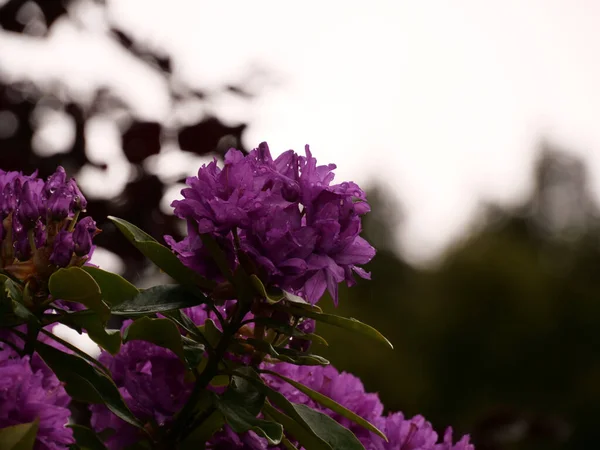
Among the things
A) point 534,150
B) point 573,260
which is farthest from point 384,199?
point 573,260

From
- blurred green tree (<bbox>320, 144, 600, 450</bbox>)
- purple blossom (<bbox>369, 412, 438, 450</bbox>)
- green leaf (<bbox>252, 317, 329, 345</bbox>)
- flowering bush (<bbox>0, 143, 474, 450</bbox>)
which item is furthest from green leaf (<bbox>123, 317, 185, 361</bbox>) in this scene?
blurred green tree (<bbox>320, 144, 600, 450</bbox>)

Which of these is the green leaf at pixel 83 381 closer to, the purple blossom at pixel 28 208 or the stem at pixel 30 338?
the stem at pixel 30 338

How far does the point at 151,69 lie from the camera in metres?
2.54

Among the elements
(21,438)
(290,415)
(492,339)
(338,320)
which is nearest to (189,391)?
(290,415)

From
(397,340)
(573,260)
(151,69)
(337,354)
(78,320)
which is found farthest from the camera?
(573,260)

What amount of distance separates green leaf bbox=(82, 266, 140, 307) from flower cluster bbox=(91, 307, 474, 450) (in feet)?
0.63

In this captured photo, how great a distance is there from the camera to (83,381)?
1209 millimetres

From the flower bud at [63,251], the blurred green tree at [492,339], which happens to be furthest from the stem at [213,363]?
the blurred green tree at [492,339]

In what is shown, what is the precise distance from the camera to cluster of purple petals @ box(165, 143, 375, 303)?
3.88 ft

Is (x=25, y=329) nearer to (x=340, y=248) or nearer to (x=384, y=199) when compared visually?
(x=340, y=248)

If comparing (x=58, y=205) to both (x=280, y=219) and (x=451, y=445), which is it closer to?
(x=280, y=219)

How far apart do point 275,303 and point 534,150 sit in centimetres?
3925

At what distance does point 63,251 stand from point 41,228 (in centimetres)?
9

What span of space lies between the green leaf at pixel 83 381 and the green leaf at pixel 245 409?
12 cm
